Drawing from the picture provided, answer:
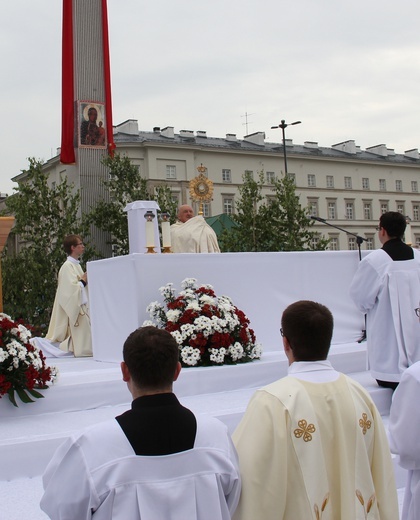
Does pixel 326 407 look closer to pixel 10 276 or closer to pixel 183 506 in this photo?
pixel 183 506

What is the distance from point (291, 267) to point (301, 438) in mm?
5405

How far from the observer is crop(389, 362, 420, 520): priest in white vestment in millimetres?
2410

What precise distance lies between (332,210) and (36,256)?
50.6 metres

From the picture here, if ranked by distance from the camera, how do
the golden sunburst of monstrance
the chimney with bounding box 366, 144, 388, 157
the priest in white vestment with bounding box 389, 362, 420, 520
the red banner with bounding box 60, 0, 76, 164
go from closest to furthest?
1. the priest in white vestment with bounding box 389, 362, 420, 520
2. the golden sunburst of monstrance
3. the red banner with bounding box 60, 0, 76, 164
4. the chimney with bounding box 366, 144, 388, 157

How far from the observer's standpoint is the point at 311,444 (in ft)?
7.36

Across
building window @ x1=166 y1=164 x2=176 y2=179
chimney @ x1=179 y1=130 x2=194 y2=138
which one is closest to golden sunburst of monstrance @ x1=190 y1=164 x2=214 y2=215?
building window @ x1=166 y1=164 x2=176 y2=179

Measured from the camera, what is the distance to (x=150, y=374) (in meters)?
1.97

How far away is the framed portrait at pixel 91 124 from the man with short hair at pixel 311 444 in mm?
12480

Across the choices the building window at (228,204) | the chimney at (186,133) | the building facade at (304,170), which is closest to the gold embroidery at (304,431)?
the building facade at (304,170)

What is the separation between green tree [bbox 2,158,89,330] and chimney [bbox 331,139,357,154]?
52.4m

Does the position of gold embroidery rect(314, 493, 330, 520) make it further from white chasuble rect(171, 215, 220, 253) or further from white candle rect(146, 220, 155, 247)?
white chasuble rect(171, 215, 220, 253)

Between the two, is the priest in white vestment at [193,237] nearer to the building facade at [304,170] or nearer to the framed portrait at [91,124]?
the framed portrait at [91,124]

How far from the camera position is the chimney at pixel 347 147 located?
65.2 meters

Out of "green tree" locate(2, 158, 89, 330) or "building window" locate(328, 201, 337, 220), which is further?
"building window" locate(328, 201, 337, 220)
